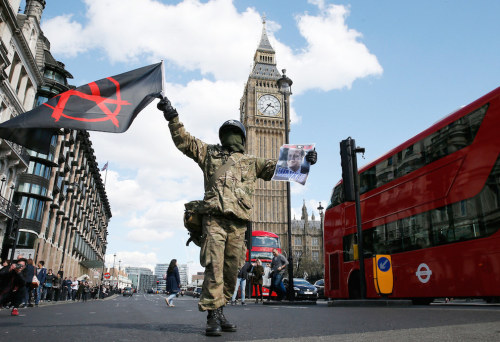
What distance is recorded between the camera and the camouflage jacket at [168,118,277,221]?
3.90 m

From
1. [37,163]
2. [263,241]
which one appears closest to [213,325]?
[263,241]

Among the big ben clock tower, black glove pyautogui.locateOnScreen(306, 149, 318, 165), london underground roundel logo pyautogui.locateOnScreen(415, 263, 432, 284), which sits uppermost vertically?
the big ben clock tower

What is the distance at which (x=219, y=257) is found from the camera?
3.75 metres

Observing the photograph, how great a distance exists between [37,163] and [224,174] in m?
30.5

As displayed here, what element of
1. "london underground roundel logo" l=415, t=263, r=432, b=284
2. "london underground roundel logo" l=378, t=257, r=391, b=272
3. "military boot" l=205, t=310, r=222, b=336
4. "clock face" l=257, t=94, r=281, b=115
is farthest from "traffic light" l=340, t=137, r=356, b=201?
"clock face" l=257, t=94, r=281, b=115

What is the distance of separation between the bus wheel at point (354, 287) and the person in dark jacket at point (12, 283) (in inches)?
340

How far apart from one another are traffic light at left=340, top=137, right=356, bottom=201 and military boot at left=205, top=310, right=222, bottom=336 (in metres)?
6.16

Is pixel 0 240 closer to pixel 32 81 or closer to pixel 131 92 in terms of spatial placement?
pixel 32 81

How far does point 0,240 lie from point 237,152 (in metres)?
25.2

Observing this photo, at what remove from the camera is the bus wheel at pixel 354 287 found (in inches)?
474

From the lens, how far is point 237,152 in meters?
4.30

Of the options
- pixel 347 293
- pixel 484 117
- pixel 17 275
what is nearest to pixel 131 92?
pixel 17 275

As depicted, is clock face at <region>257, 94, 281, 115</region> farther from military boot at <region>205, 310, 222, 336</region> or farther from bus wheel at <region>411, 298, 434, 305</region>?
military boot at <region>205, 310, 222, 336</region>

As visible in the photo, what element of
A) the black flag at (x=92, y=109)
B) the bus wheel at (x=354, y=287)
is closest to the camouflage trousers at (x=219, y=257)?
the black flag at (x=92, y=109)
